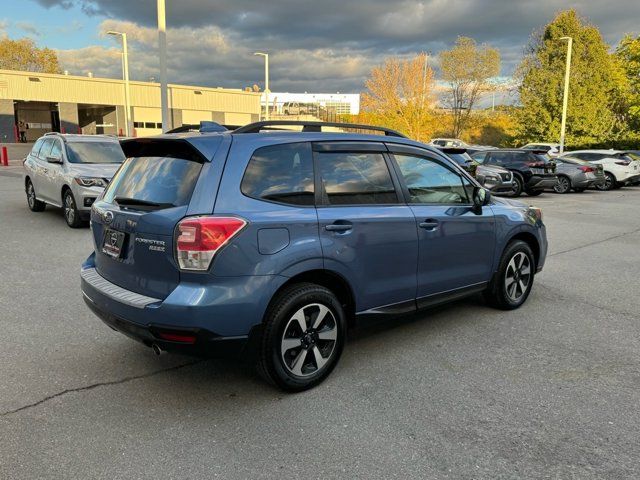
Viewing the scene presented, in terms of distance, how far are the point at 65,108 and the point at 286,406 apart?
52.3 meters

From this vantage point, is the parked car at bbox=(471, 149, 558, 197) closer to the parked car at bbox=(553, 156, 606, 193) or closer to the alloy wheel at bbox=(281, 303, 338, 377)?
the parked car at bbox=(553, 156, 606, 193)

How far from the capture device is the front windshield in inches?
410

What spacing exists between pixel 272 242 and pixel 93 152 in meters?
8.71

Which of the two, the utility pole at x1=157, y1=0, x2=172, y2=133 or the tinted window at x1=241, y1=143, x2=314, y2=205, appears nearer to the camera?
the tinted window at x1=241, y1=143, x2=314, y2=205

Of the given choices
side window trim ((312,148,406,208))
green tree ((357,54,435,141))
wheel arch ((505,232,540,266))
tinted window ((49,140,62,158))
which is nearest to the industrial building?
green tree ((357,54,435,141))

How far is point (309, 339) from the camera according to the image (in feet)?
11.6

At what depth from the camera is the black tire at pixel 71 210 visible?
31.7ft

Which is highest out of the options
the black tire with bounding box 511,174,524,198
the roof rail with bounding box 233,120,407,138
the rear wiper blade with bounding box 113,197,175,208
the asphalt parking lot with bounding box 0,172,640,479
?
the roof rail with bounding box 233,120,407,138

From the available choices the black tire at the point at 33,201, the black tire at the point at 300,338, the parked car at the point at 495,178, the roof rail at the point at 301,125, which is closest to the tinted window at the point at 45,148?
the black tire at the point at 33,201

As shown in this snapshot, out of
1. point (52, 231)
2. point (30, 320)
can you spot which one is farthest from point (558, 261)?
point (52, 231)

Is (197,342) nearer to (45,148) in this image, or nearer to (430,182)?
(430,182)

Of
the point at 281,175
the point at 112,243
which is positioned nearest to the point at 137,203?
the point at 112,243

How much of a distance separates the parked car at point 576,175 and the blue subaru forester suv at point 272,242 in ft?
59.7

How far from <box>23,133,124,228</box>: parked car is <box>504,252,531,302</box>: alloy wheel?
718cm
